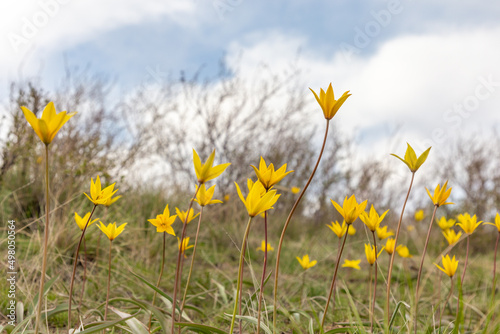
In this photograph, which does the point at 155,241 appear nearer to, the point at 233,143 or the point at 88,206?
the point at 88,206

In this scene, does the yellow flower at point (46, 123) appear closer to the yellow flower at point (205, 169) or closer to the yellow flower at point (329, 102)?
the yellow flower at point (205, 169)

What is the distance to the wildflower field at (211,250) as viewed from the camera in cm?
114

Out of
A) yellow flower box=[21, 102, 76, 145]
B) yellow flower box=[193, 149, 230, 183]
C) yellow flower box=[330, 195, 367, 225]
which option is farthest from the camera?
yellow flower box=[330, 195, 367, 225]

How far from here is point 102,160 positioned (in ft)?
13.3

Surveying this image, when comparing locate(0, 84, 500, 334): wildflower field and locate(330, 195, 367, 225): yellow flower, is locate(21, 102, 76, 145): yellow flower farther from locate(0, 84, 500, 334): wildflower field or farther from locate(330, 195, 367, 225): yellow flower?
locate(330, 195, 367, 225): yellow flower

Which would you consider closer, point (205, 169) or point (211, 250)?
point (205, 169)

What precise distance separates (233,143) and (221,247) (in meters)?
2.94

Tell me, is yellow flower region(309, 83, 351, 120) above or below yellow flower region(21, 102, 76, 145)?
above

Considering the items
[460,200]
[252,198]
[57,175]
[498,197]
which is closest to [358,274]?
[57,175]

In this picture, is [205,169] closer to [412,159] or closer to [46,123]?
[46,123]

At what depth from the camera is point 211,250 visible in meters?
3.92

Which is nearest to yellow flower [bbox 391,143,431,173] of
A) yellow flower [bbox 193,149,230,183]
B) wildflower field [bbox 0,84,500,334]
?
wildflower field [bbox 0,84,500,334]

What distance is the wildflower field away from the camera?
1140 millimetres

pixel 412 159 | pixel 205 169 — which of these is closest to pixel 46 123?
pixel 205 169
